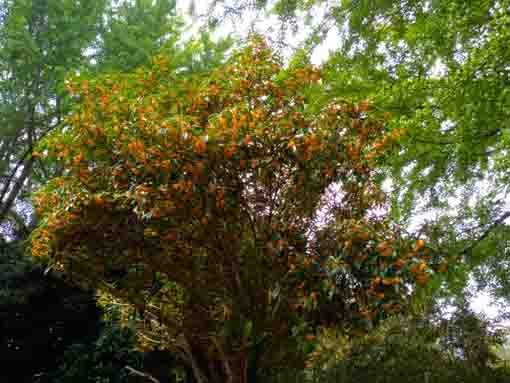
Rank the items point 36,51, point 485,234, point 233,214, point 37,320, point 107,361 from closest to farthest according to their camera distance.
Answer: point 233,214 → point 485,234 → point 107,361 → point 37,320 → point 36,51

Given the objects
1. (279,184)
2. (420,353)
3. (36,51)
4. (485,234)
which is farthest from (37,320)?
(485,234)

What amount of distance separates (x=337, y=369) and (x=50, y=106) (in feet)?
28.9

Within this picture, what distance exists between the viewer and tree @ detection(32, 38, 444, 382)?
2.67 m

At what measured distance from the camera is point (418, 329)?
25.3 feet

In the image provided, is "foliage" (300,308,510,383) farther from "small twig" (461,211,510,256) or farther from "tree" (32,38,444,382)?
"tree" (32,38,444,382)

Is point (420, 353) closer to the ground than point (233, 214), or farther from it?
closer to the ground

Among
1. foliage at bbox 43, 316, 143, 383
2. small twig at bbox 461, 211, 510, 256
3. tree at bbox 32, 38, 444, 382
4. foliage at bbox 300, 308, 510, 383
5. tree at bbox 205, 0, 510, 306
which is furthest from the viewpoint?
foliage at bbox 300, 308, 510, 383

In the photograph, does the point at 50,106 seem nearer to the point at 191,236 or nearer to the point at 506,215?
the point at 191,236

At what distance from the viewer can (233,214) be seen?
304 centimetres

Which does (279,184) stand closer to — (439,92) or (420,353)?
(439,92)

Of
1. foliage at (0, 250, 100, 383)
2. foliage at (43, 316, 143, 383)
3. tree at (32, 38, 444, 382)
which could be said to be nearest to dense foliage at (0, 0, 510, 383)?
tree at (32, 38, 444, 382)

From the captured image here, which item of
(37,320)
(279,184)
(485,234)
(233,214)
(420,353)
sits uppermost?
(485,234)

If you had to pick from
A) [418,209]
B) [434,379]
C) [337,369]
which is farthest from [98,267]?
[434,379]

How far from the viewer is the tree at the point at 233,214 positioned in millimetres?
2672
